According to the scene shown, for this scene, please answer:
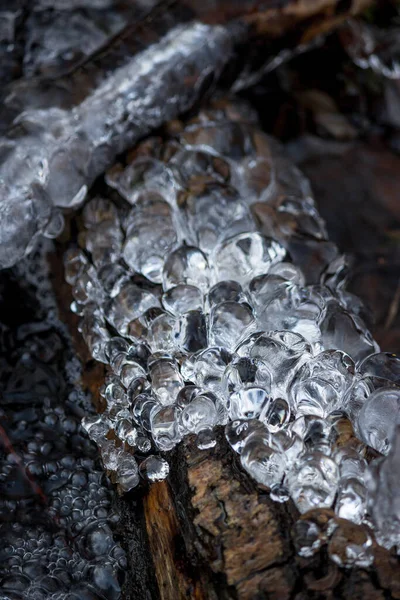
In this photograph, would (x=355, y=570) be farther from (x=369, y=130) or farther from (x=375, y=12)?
(x=375, y=12)

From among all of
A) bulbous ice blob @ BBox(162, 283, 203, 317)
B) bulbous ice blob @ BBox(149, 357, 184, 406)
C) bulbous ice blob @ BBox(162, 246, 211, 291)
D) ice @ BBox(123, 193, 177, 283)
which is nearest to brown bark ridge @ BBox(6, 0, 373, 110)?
ice @ BBox(123, 193, 177, 283)

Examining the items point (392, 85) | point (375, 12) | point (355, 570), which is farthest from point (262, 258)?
point (375, 12)

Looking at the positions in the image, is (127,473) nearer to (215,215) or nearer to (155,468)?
(155,468)

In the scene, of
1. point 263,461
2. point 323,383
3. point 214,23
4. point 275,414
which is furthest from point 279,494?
point 214,23

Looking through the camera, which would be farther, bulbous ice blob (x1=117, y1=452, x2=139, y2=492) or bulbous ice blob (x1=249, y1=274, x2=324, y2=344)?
bulbous ice blob (x1=249, y1=274, x2=324, y2=344)

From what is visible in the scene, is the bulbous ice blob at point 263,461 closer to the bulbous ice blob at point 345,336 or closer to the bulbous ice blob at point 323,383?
the bulbous ice blob at point 323,383

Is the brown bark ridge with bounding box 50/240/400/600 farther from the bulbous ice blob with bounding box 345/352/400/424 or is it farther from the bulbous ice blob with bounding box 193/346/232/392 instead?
A: the bulbous ice blob with bounding box 345/352/400/424
